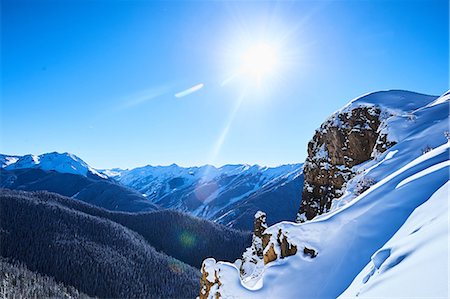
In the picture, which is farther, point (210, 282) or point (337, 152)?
point (337, 152)

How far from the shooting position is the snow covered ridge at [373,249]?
287 inches

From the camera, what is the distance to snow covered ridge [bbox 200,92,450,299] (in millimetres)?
7297

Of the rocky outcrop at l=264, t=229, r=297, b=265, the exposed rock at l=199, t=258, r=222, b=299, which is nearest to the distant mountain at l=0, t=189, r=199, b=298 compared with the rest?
the exposed rock at l=199, t=258, r=222, b=299

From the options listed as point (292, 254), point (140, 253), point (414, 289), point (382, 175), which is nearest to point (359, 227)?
point (292, 254)

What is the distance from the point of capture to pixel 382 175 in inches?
827

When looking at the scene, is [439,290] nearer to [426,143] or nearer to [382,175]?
[382,175]

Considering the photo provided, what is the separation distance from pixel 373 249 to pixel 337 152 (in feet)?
78.1

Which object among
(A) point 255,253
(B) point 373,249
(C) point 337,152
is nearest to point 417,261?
(B) point 373,249

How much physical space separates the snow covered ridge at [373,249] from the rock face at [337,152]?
15.7 meters

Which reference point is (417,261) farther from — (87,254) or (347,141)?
(87,254)

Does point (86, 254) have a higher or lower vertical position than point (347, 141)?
lower

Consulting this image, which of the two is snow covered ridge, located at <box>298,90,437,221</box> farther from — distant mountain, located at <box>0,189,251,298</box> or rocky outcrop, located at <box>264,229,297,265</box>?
distant mountain, located at <box>0,189,251,298</box>

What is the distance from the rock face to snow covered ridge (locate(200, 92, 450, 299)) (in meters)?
15.7

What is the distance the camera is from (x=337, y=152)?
34.2m
